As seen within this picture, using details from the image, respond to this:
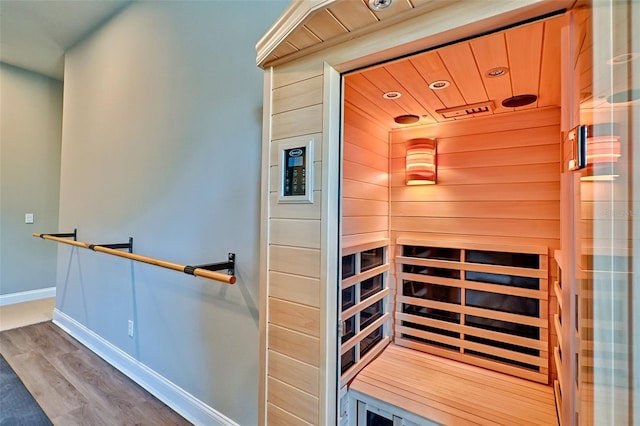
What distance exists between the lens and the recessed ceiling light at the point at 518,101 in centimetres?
164

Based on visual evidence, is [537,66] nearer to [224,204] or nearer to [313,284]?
[313,284]

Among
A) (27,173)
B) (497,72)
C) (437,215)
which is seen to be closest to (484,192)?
(437,215)

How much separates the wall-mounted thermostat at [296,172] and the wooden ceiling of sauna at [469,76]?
37 centimetres

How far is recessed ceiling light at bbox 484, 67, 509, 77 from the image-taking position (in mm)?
1371

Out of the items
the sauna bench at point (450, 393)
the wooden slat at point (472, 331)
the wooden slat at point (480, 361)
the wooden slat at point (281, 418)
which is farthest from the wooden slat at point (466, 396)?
the wooden slat at point (281, 418)

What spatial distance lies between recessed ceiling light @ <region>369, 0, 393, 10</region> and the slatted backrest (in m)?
1.57

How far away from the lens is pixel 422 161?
208 centimetres

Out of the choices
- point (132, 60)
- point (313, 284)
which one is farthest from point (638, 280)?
point (132, 60)

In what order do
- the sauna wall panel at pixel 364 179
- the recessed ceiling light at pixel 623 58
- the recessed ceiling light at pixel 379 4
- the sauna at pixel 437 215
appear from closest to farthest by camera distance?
the recessed ceiling light at pixel 623 58
the sauna at pixel 437 215
the recessed ceiling light at pixel 379 4
the sauna wall panel at pixel 364 179

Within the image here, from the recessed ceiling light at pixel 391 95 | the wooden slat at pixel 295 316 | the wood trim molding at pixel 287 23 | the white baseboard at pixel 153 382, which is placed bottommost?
the white baseboard at pixel 153 382

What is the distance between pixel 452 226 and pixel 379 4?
158cm

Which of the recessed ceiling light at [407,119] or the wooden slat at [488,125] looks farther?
the recessed ceiling light at [407,119]

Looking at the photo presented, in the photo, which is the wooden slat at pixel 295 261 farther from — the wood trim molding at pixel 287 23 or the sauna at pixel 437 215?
the wood trim molding at pixel 287 23

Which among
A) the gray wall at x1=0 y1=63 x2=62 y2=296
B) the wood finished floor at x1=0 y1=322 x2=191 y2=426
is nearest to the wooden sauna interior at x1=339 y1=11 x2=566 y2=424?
the wood finished floor at x1=0 y1=322 x2=191 y2=426
